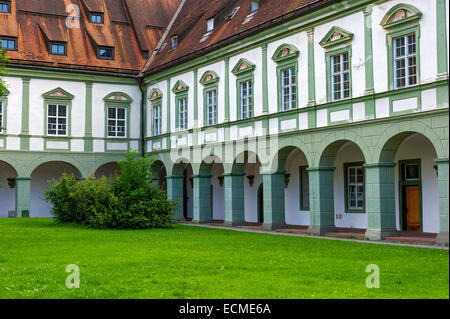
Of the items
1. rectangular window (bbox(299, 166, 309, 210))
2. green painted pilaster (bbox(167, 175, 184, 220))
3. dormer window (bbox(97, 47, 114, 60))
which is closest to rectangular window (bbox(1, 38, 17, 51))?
dormer window (bbox(97, 47, 114, 60))

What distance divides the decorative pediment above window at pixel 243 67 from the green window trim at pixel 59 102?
418 inches

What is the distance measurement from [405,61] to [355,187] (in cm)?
672

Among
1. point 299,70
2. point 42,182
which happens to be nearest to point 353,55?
point 299,70

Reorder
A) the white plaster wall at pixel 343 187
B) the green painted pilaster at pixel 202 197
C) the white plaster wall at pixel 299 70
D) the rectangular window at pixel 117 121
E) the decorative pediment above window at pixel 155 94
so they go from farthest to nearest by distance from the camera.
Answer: the rectangular window at pixel 117 121 < the decorative pediment above window at pixel 155 94 < the green painted pilaster at pixel 202 197 < the white plaster wall at pixel 343 187 < the white plaster wall at pixel 299 70

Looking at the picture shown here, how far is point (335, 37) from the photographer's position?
67.8 feet

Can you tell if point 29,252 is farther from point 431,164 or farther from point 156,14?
point 156,14

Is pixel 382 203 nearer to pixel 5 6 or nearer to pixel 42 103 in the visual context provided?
pixel 42 103

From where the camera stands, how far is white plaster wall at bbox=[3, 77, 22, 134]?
31094 mm

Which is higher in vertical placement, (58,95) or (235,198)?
(58,95)

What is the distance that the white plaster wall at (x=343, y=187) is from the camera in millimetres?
23203

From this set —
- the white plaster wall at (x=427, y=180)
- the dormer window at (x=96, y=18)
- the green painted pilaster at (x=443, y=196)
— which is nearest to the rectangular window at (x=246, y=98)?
the white plaster wall at (x=427, y=180)

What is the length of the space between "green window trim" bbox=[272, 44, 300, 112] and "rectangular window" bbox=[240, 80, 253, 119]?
2.00 meters

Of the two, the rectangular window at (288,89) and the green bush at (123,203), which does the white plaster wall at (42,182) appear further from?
the rectangular window at (288,89)
